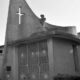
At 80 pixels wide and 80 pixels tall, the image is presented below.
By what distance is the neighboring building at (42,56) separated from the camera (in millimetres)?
10883

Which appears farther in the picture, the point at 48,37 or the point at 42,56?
the point at 42,56

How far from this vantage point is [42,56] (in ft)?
37.4

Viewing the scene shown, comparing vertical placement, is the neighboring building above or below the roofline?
below

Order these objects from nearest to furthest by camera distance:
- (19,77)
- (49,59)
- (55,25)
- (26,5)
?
(49,59)
(19,77)
(26,5)
(55,25)

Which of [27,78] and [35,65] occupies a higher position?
[35,65]

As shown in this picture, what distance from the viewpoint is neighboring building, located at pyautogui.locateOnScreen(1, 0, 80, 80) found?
428 inches

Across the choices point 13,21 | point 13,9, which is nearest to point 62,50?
point 13,21

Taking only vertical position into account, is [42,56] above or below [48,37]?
below

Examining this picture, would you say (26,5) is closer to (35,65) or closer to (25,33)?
(25,33)

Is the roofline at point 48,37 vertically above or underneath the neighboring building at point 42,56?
above

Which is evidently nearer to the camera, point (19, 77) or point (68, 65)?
point (68, 65)

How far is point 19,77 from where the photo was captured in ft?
42.1

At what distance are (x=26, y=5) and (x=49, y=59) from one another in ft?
27.8

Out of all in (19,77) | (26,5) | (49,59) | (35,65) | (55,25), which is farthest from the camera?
(55,25)
